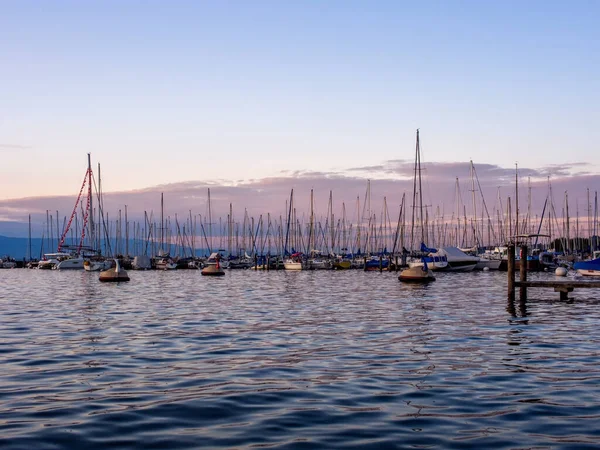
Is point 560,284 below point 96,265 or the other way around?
the other way around

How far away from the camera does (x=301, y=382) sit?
14.6 metres

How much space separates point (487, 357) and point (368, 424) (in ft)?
25.2

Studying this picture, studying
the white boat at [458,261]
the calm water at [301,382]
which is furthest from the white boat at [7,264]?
the calm water at [301,382]

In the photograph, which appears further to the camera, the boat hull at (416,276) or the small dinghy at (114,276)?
the small dinghy at (114,276)

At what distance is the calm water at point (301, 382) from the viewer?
10570 mm

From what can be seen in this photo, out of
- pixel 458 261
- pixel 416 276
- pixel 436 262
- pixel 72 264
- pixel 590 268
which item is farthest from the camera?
pixel 72 264

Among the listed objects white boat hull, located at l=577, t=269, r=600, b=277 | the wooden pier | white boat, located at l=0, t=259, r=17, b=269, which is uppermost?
the wooden pier

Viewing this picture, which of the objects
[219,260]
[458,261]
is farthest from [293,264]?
[458,261]

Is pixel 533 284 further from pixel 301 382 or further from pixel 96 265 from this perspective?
pixel 96 265

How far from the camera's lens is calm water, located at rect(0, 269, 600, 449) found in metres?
10.6

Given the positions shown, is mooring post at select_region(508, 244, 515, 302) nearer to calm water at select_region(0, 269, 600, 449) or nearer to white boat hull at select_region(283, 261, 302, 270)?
calm water at select_region(0, 269, 600, 449)

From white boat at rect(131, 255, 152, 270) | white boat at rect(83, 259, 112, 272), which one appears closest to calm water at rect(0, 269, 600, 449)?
white boat at rect(83, 259, 112, 272)

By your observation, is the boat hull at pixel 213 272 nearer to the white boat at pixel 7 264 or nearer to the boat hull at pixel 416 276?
the boat hull at pixel 416 276

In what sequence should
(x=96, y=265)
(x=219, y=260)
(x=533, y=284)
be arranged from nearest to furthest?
1. (x=533, y=284)
2. (x=96, y=265)
3. (x=219, y=260)
